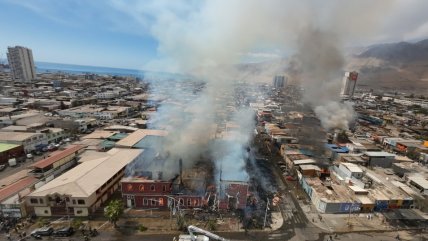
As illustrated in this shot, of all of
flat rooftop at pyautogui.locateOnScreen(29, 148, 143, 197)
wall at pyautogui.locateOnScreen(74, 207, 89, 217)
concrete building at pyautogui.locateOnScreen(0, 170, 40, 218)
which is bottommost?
wall at pyautogui.locateOnScreen(74, 207, 89, 217)

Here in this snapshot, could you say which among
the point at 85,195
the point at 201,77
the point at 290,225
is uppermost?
the point at 201,77

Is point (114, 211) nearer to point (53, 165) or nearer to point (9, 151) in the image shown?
point (53, 165)

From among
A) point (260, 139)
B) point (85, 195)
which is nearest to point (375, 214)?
point (260, 139)

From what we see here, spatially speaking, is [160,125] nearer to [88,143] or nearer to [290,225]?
[88,143]

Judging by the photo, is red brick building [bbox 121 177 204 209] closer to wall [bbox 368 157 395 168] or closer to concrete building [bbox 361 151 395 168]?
concrete building [bbox 361 151 395 168]

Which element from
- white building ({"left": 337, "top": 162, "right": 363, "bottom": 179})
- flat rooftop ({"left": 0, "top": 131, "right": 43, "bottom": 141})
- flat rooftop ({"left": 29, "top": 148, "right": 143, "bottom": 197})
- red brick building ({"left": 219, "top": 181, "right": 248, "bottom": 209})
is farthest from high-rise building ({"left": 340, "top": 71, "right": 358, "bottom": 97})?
flat rooftop ({"left": 0, "top": 131, "right": 43, "bottom": 141})

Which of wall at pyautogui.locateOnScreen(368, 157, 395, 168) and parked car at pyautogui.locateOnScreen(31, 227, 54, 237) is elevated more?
wall at pyautogui.locateOnScreen(368, 157, 395, 168)
